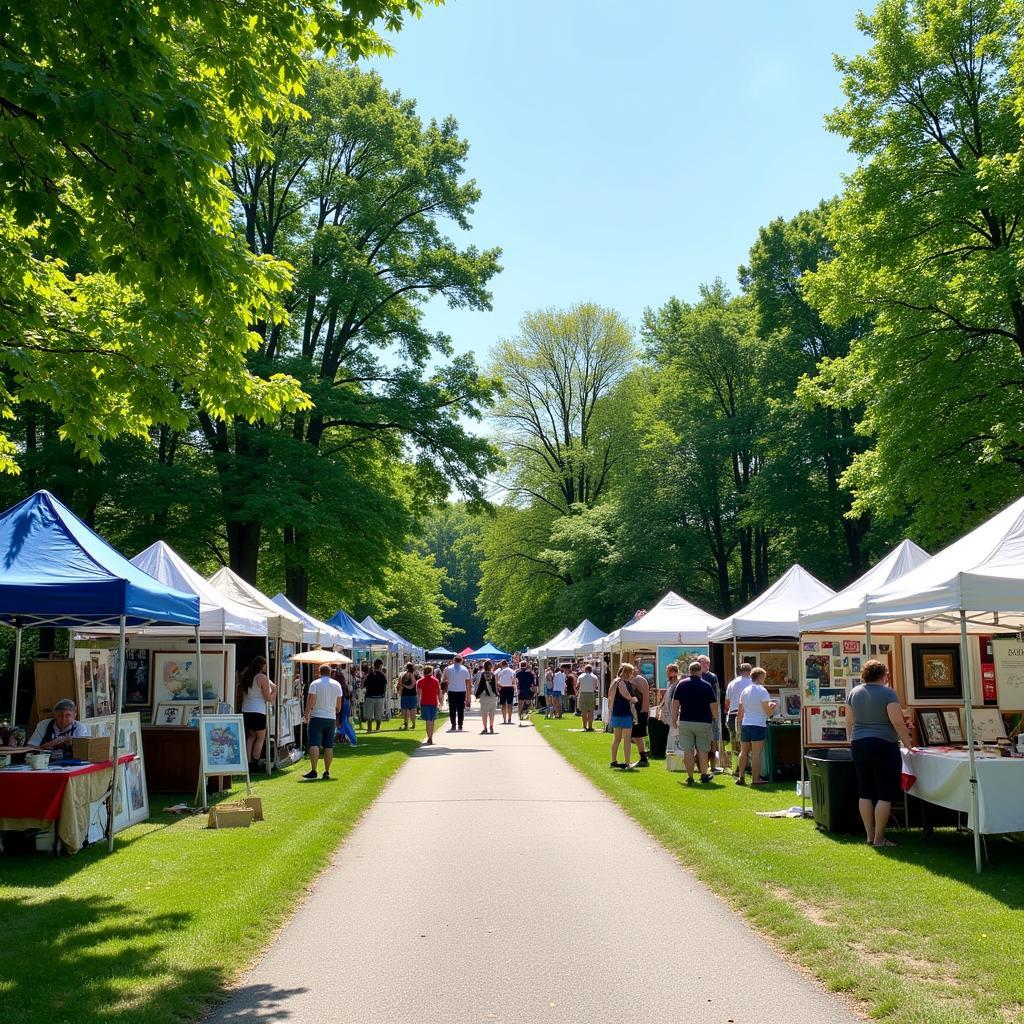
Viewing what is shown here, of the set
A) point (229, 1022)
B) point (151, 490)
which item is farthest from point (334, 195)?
point (229, 1022)

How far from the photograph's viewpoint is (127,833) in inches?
443

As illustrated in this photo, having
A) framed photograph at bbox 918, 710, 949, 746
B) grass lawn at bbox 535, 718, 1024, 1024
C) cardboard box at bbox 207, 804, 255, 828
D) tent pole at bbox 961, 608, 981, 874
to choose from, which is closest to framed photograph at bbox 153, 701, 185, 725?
cardboard box at bbox 207, 804, 255, 828

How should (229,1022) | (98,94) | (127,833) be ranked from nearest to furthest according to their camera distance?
(229,1022), (98,94), (127,833)

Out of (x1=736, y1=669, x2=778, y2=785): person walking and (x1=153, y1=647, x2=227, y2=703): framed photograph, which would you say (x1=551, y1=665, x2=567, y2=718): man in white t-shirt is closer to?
(x1=736, y1=669, x2=778, y2=785): person walking

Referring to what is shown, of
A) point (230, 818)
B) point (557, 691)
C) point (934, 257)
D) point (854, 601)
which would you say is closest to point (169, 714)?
point (230, 818)

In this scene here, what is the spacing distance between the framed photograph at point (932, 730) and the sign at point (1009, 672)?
26.7 inches

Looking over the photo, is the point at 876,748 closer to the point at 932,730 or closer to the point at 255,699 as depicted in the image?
the point at 932,730

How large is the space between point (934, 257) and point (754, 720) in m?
13.4

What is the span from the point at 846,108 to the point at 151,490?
19831 mm

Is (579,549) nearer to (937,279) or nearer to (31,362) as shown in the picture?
(937,279)

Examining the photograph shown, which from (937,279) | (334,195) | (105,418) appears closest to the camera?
(105,418)

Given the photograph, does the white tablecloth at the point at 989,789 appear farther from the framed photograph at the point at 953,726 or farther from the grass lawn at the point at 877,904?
the framed photograph at the point at 953,726

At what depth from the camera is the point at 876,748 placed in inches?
398

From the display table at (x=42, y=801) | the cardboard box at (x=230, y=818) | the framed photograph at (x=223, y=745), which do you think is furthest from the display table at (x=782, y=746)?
the display table at (x=42, y=801)
